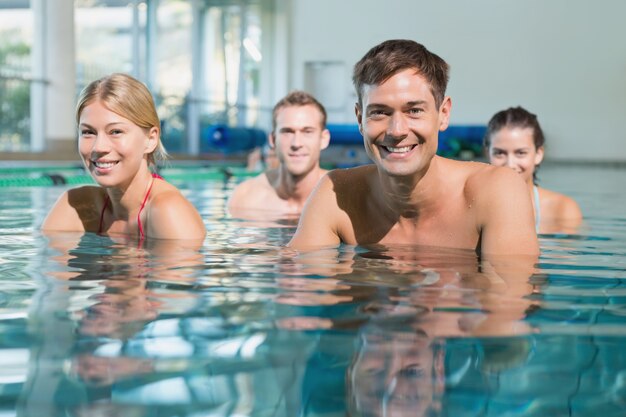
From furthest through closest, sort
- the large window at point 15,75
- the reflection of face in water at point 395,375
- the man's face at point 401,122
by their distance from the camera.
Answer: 1. the large window at point 15,75
2. the man's face at point 401,122
3. the reflection of face in water at point 395,375

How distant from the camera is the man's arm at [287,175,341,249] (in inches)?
123

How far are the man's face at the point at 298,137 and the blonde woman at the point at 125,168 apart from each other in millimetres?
1658

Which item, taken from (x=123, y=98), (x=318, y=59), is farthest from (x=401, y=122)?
(x=318, y=59)

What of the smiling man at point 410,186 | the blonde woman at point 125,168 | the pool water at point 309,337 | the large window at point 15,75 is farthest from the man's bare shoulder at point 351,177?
the large window at point 15,75

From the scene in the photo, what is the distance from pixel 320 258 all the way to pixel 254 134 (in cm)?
1187

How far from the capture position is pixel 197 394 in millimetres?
1361

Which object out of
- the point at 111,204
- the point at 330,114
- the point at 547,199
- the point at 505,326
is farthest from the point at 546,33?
the point at 505,326

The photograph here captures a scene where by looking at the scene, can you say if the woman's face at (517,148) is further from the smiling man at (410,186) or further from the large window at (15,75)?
the large window at (15,75)

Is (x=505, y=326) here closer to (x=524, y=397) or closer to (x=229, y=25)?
(x=524, y=397)

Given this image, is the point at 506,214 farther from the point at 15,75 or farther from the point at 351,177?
the point at 15,75

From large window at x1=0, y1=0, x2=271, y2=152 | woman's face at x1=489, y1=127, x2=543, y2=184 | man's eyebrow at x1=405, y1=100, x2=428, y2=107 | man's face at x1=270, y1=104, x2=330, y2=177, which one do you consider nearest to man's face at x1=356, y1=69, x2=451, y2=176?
man's eyebrow at x1=405, y1=100, x2=428, y2=107

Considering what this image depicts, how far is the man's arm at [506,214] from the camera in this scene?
2725 millimetres

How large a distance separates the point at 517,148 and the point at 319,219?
1893 millimetres

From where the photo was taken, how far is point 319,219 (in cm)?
315
